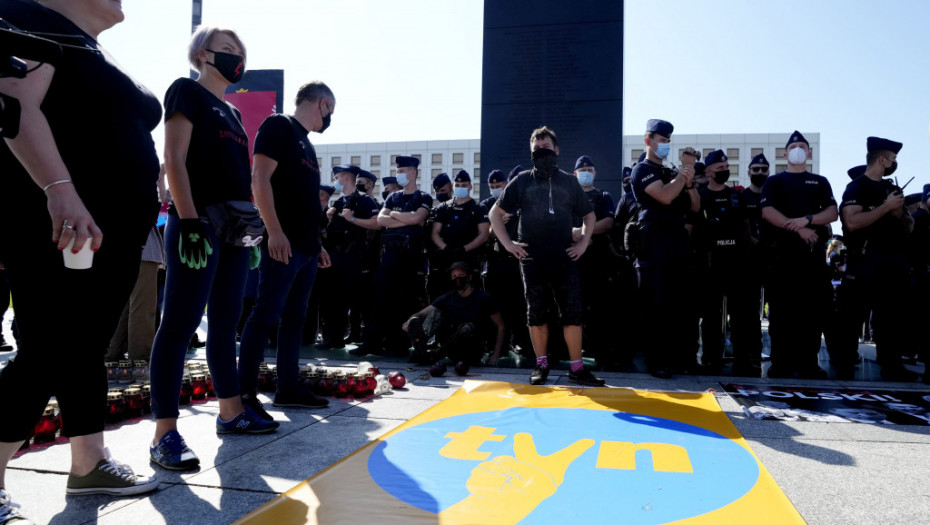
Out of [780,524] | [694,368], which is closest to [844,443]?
[780,524]

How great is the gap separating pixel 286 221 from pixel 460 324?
281 cm

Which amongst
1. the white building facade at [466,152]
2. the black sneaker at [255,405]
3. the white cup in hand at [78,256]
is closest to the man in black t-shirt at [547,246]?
the black sneaker at [255,405]

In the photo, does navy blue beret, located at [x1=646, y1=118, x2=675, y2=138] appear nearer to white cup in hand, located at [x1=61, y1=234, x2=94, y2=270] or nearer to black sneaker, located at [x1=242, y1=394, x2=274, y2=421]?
black sneaker, located at [x1=242, y1=394, x2=274, y2=421]

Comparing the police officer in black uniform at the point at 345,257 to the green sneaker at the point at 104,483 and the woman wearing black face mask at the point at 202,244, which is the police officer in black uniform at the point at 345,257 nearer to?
the woman wearing black face mask at the point at 202,244

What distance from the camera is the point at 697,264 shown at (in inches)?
240

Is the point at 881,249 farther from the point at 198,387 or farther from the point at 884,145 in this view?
the point at 198,387

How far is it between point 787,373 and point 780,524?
13.5 feet

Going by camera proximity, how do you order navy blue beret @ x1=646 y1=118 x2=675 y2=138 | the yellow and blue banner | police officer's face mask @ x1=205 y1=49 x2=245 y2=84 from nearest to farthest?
the yellow and blue banner
police officer's face mask @ x1=205 y1=49 x2=245 y2=84
navy blue beret @ x1=646 y1=118 x2=675 y2=138

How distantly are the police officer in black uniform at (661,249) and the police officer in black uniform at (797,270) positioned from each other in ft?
2.95

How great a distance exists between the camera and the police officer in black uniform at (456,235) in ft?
22.3

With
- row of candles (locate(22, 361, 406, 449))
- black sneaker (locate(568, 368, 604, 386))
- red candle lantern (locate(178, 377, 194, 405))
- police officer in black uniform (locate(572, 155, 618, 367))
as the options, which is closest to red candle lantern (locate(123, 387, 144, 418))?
row of candles (locate(22, 361, 406, 449))

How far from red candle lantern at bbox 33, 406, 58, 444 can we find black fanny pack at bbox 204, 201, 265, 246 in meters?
1.24

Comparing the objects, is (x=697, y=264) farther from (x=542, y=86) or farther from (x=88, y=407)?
(x=88, y=407)

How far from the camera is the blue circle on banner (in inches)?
83.6
